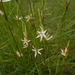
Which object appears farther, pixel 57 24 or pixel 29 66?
pixel 57 24

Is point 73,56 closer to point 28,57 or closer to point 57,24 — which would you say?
point 28,57

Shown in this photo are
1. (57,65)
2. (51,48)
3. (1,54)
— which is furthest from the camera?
(51,48)

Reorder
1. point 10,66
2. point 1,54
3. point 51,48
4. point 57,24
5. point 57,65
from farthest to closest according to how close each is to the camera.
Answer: point 57,24
point 51,48
point 10,66
point 1,54
point 57,65

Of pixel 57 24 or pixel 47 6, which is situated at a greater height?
pixel 47 6

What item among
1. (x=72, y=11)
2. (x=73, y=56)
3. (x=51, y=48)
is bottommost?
(x=73, y=56)

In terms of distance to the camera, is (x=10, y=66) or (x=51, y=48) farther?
(x=51, y=48)

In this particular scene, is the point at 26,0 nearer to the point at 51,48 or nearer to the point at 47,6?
the point at 47,6

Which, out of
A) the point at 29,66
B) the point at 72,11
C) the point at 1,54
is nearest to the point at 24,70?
the point at 29,66

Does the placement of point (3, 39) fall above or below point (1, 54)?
above

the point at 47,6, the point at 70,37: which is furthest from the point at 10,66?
the point at 47,6
